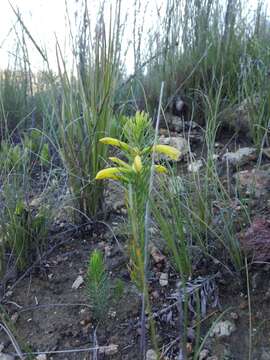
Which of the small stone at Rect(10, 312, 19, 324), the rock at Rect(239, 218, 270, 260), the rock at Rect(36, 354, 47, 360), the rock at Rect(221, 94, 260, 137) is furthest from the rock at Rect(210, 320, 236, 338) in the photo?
the rock at Rect(221, 94, 260, 137)

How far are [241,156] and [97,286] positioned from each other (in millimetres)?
1140

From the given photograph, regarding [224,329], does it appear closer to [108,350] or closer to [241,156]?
[108,350]

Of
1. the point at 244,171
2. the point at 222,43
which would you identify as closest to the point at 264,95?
the point at 244,171

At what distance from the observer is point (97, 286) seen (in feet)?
4.02

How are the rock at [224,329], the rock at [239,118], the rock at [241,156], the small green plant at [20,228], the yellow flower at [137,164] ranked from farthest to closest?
the rock at [239,118] < the rock at [241,156] < the small green plant at [20,228] < the rock at [224,329] < the yellow flower at [137,164]

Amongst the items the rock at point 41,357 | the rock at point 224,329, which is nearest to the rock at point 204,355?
the rock at point 224,329

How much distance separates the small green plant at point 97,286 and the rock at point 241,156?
3.34 ft

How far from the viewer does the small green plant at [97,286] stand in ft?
3.92

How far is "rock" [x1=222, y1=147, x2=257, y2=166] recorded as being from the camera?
204cm

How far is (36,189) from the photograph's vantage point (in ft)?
6.84

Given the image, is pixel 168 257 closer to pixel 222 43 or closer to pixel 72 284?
pixel 72 284

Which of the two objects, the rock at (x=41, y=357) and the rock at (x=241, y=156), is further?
the rock at (x=241, y=156)

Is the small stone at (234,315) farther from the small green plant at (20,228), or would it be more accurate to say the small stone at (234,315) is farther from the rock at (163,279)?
the small green plant at (20,228)

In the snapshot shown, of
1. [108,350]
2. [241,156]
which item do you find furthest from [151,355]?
[241,156]
